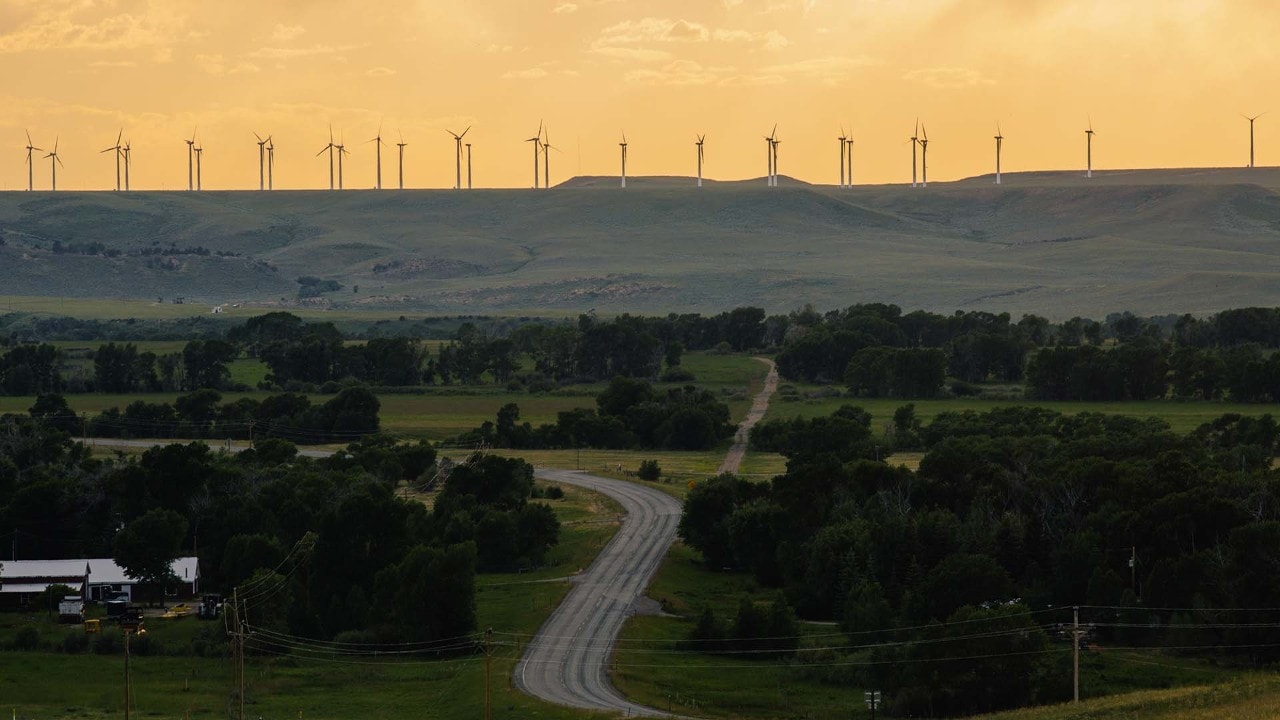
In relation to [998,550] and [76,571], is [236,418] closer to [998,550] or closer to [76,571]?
[76,571]

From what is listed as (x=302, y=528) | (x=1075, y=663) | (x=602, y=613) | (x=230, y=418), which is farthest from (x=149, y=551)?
(x=230, y=418)

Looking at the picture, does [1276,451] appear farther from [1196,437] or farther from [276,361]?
[276,361]

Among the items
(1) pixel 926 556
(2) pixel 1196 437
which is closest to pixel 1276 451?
(2) pixel 1196 437

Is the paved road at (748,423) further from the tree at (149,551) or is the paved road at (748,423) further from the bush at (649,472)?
the tree at (149,551)

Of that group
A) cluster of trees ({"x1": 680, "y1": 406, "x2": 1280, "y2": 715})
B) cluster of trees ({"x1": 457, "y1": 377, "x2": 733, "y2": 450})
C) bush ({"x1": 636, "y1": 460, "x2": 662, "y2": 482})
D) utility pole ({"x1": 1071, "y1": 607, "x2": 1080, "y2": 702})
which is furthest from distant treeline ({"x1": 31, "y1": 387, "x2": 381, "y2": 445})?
utility pole ({"x1": 1071, "y1": 607, "x2": 1080, "y2": 702})

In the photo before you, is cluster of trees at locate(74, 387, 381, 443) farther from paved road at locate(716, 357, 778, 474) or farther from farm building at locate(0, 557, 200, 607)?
farm building at locate(0, 557, 200, 607)

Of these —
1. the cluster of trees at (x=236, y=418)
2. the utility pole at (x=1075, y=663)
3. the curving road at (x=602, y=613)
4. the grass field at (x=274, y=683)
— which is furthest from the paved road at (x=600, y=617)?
the cluster of trees at (x=236, y=418)
